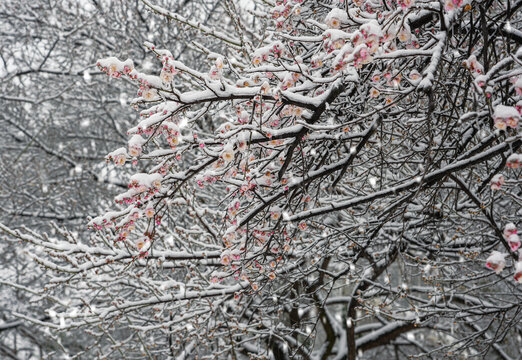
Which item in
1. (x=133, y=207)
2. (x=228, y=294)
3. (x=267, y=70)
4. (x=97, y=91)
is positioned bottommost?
(x=228, y=294)

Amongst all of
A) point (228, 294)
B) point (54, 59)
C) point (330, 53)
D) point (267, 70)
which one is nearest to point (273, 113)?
point (267, 70)

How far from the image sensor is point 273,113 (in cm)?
229

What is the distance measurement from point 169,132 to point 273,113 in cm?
60

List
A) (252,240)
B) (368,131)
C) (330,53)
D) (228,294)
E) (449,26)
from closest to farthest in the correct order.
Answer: (449,26) < (330,53) < (368,131) < (252,240) < (228,294)

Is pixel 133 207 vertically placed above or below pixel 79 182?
below

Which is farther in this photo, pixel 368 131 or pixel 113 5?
pixel 113 5

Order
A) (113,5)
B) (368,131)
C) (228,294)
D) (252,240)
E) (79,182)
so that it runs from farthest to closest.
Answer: (79,182) → (113,5) → (228,294) → (252,240) → (368,131)

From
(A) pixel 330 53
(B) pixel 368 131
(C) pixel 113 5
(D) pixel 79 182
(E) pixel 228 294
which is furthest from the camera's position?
(D) pixel 79 182

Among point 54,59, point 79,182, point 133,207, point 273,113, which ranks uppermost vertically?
point 54,59

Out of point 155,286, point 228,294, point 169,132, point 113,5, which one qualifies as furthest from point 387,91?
point 113,5

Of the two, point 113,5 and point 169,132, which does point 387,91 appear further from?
point 113,5

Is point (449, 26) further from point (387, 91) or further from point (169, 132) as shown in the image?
point (169, 132)

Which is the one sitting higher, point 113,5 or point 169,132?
point 113,5

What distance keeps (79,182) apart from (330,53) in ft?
21.2
